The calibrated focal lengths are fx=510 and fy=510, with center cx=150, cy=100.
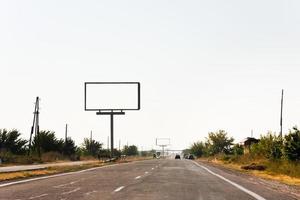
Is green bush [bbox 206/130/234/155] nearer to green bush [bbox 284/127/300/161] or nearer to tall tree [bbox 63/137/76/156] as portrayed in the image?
→ tall tree [bbox 63/137/76/156]

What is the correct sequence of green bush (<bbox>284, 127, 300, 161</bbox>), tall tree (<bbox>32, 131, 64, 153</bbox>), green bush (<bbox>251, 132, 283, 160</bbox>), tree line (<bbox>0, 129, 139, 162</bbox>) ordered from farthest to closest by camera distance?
tall tree (<bbox>32, 131, 64, 153</bbox>) → tree line (<bbox>0, 129, 139, 162</bbox>) → green bush (<bbox>251, 132, 283, 160</bbox>) → green bush (<bbox>284, 127, 300, 161</bbox>)

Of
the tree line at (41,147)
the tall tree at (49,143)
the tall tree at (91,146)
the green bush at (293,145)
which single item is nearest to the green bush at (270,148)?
the green bush at (293,145)

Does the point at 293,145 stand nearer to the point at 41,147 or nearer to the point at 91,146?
the point at 41,147

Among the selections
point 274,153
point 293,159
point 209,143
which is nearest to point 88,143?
point 209,143

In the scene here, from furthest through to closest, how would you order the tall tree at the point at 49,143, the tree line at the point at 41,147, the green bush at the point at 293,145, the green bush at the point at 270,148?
the tall tree at the point at 49,143, the tree line at the point at 41,147, the green bush at the point at 270,148, the green bush at the point at 293,145

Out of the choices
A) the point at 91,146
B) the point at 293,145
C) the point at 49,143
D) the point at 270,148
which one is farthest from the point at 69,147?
the point at 293,145

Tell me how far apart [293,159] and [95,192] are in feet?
74.1

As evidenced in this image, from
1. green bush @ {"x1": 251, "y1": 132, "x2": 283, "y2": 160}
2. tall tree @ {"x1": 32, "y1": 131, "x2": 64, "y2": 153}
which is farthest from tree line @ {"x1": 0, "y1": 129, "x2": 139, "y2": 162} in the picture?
green bush @ {"x1": 251, "y1": 132, "x2": 283, "y2": 160}

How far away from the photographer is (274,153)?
44625mm

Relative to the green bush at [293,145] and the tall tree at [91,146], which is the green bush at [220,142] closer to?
the tall tree at [91,146]

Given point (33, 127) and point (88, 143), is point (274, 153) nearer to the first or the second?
point (33, 127)

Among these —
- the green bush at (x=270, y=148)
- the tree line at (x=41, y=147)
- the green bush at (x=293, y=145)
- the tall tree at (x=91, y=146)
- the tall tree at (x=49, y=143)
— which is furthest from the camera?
the tall tree at (x=91, y=146)

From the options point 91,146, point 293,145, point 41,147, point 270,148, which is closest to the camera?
point 293,145

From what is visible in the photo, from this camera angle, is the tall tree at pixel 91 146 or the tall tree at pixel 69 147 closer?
the tall tree at pixel 69 147
